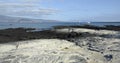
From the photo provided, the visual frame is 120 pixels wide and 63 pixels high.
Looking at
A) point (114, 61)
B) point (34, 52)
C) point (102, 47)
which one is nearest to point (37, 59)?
point (34, 52)

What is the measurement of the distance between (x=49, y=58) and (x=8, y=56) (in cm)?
299

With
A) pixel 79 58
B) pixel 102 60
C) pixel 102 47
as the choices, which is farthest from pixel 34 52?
pixel 102 47

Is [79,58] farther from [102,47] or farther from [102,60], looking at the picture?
[102,47]

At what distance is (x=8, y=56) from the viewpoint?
20328 millimetres

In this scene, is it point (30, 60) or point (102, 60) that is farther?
point (102, 60)

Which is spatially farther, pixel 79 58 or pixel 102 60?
pixel 102 60

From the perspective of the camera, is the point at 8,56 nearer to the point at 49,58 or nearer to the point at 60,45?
the point at 49,58

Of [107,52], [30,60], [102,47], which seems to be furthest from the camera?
[102,47]

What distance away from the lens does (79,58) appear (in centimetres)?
1973

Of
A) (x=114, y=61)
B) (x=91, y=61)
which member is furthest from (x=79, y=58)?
(x=114, y=61)

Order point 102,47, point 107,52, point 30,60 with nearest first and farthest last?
1. point 30,60
2. point 107,52
3. point 102,47

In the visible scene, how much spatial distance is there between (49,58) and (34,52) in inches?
79.5

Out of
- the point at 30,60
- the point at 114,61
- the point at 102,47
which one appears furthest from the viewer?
the point at 102,47

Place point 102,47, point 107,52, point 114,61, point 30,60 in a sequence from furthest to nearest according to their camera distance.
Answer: point 102,47
point 107,52
point 114,61
point 30,60
